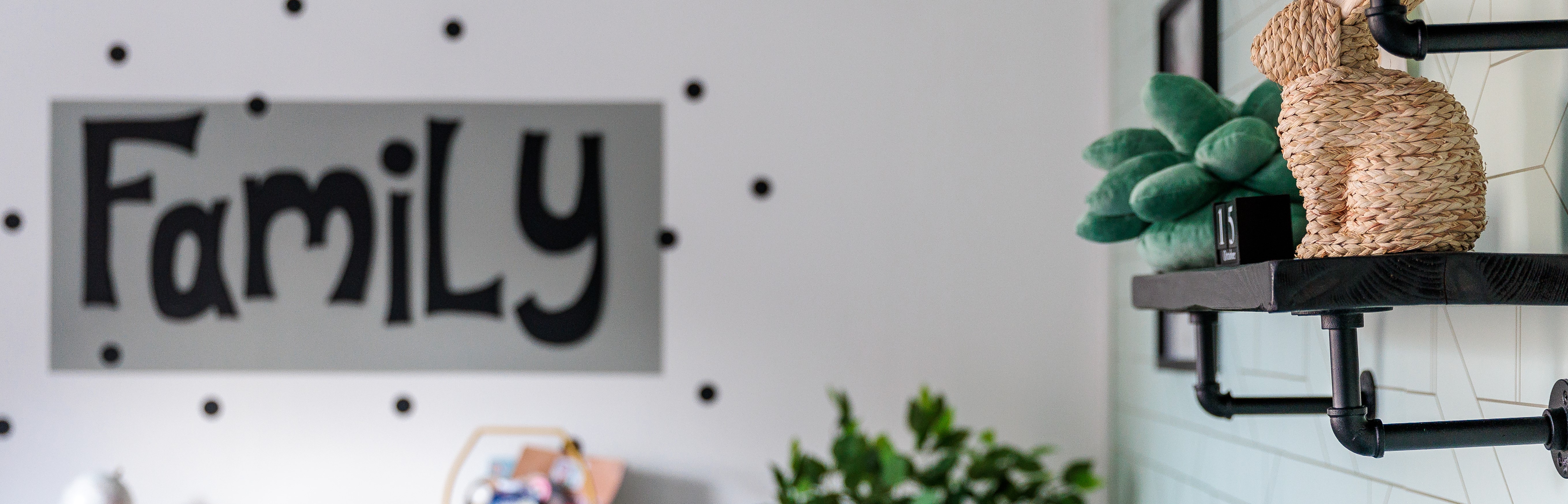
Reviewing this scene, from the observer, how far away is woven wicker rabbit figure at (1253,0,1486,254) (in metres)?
Result: 0.50

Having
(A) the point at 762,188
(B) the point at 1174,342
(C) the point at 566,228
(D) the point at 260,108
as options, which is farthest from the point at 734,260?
(D) the point at 260,108

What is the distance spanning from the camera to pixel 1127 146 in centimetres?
82

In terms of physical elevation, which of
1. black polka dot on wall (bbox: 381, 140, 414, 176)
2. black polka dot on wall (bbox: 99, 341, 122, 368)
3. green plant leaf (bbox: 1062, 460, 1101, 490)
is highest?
black polka dot on wall (bbox: 381, 140, 414, 176)

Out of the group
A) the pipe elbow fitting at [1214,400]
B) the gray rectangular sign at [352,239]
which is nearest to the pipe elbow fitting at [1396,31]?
the pipe elbow fitting at [1214,400]

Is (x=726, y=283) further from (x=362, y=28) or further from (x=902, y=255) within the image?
(x=362, y=28)

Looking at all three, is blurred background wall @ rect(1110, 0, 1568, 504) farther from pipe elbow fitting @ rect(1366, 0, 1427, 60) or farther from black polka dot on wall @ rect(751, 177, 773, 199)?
black polka dot on wall @ rect(751, 177, 773, 199)

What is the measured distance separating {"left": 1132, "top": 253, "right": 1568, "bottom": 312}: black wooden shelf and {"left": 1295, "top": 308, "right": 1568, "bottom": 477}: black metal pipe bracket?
39 millimetres

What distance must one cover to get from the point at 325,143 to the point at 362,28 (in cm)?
21

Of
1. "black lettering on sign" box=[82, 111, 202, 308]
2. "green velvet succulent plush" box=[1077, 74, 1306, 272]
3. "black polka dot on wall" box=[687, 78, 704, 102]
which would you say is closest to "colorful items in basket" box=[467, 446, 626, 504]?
"black polka dot on wall" box=[687, 78, 704, 102]

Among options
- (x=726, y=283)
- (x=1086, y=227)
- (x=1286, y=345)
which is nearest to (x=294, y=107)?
(x=726, y=283)

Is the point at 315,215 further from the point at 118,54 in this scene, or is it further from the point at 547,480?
the point at 547,480

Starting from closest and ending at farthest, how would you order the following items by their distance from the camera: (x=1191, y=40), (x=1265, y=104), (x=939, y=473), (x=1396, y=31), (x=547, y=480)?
(x=1396, y=31)
(x=1265, y=104)
(x=1191, y=40)
(x=939, y=473)
(x=547, y=480)

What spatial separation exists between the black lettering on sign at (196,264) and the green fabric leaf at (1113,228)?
1448 millimetres

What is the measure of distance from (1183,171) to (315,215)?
1.43m
